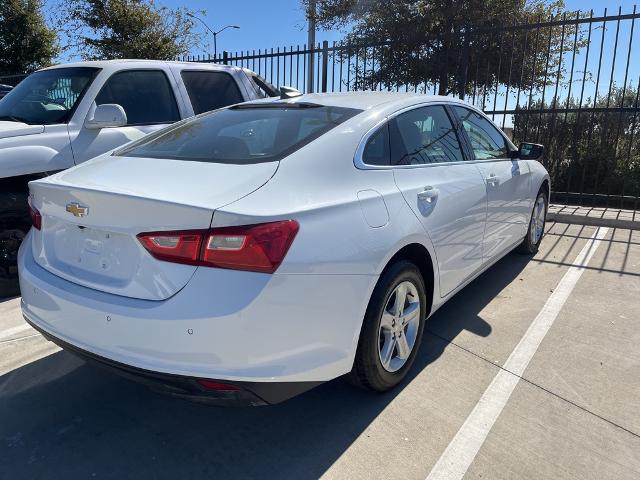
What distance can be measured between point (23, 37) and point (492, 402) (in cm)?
2816

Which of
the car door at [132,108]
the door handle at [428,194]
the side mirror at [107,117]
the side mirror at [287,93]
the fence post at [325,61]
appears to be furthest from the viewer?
the fence post at [325,61]

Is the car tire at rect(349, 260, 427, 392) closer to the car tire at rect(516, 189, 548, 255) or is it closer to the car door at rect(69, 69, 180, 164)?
the car tire at rect(516, 189, 548, 255)

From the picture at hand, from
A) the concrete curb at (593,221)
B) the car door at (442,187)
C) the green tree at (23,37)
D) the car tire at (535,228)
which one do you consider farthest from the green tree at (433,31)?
the green tree at (23,37)

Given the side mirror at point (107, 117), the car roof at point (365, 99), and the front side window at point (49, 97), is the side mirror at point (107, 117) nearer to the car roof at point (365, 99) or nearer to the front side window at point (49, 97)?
the front side window at point (49, 97)

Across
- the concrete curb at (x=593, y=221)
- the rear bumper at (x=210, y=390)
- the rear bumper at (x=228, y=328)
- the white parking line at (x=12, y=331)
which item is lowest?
the white parking line at (x=12, y=331)

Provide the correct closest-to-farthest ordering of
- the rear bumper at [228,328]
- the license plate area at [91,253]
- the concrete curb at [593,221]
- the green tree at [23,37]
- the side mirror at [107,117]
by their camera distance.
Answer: the rear bumper at [228,328], the license plate area at [91,253], the side mirror at [107,117], the concrete curb at [593,221], the green tree at [23,37]

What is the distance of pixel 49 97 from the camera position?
15.6 feet

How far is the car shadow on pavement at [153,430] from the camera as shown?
234cm

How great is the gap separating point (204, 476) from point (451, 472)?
1.09 m

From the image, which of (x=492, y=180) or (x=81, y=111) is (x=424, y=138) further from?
(x=81, y=111)

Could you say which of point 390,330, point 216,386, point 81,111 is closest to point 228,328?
point 216,386

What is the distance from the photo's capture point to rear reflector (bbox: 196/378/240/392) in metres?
2.06

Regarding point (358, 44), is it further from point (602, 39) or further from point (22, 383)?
point (22, 383)

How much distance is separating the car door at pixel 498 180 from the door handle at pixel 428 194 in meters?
0.89
